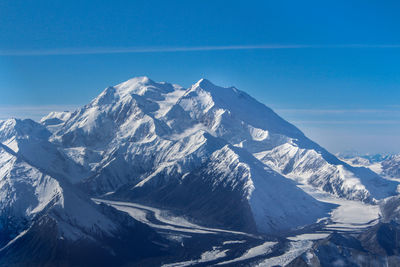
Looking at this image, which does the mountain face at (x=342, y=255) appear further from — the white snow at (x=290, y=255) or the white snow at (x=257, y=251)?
the white snow at (x=257, y=251)

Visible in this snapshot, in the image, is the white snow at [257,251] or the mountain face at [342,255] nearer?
the mountain face at [342,255]

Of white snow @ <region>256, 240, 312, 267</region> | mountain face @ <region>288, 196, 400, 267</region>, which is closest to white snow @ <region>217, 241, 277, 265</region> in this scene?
white snow @ <region>256, 240, 312, 267</region>

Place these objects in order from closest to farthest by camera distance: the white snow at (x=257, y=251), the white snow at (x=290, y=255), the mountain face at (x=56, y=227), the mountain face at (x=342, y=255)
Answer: the mountain face at (x=342, y=255) → the mountain face at (x=56, y=227) → the white snow at (x=290, y=255) → the white snow at (x=257, y=251)

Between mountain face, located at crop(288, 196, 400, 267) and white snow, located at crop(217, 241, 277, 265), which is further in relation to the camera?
white snow, located at crop(217, 241, 277, 265)

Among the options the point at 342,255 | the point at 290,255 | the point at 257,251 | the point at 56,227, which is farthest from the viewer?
the point at 257,251

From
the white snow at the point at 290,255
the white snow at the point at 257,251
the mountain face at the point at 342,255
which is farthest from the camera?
the white snow at the point at 257,251

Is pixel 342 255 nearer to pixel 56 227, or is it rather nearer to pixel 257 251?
pixel 257 251

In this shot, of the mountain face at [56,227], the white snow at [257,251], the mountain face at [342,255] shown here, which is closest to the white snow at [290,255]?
the white snow at [257,251]

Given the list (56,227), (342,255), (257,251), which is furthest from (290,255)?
(56,227)

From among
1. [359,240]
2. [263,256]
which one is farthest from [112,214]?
[359,240]

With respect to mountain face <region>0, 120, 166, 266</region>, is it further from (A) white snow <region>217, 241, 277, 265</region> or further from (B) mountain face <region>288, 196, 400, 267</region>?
(B) mountain face <region>288, 196, 400, 267</region>
